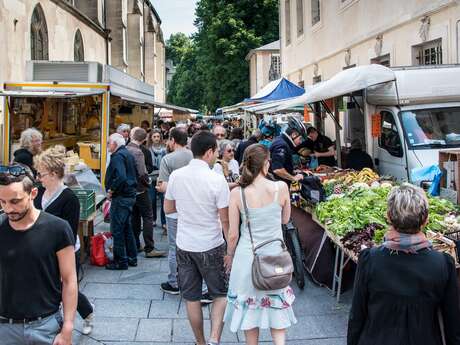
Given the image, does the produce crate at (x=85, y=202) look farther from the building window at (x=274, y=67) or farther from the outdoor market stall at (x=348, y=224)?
the building window at (x=274, y=67)

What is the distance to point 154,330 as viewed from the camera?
5.46 meters

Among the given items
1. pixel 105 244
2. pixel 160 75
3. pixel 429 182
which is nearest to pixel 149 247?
pixel 105 244

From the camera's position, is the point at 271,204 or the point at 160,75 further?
the point at 160,75

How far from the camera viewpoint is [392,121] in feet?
30.0

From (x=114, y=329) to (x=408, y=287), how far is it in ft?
11.7

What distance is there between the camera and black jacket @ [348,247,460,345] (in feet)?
8.79

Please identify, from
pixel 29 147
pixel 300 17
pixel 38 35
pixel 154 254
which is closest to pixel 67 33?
pixel 38 35

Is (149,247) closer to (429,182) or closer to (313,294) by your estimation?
(313,294)

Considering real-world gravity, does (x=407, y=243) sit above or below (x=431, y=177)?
below

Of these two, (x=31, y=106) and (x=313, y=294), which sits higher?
(x=31, y=106)

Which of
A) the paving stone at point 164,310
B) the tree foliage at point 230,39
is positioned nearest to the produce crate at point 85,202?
the paving stone at point 164,310

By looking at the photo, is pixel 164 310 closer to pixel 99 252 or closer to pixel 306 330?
pixel 306 330

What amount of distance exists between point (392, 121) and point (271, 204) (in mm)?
5597

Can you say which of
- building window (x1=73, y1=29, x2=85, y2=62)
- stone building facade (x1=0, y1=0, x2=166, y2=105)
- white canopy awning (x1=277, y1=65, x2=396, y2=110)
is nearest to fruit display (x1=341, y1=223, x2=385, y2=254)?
white canopy awning (x1=277, y1=65, x2=396, y2=110)
